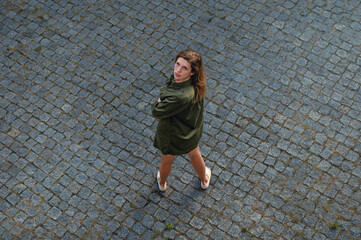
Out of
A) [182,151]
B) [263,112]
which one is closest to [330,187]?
[263,112]

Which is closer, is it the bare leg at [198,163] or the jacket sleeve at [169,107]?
the jacket sleeve at [169,107]

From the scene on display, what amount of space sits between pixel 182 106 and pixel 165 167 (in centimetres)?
119

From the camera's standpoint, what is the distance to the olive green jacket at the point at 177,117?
4.86 metres

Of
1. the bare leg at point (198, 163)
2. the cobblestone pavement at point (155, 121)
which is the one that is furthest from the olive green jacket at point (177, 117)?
the cobblestone pavement at point (155, 121)

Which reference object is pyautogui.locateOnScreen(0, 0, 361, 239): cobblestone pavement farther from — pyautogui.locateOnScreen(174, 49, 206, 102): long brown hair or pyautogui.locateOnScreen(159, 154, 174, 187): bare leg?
pyautogui.locateOnScreen(174, 49, 206, 102): long brown hair

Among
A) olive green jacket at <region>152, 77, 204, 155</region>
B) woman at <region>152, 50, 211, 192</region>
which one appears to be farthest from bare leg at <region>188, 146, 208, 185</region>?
olive green jacket at <region>152, 77, 204, 155</region>

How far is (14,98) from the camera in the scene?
23.5 feet

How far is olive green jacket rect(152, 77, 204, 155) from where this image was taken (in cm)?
486

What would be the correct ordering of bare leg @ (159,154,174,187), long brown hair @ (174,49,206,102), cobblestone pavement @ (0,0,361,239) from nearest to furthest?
long brown hair @ (174,49,206,102) < bare leg @ (159,154,174,187) < cobblestone pavement @ (0,0,361,239)

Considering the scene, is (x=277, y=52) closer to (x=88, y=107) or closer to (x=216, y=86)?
(x=216, y=86)

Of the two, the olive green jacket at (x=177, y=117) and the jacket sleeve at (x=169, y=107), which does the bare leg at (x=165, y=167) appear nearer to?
the olive green jacket at (x=177, y=117)

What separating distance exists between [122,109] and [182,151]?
6.46 feet

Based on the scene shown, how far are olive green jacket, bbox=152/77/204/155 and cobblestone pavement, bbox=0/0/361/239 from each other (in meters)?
1.19

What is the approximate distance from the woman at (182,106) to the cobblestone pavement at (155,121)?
1090 mm
